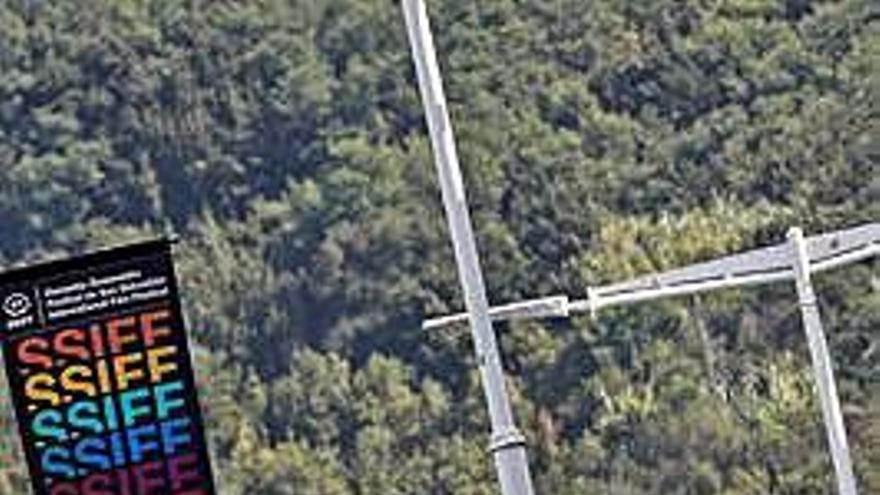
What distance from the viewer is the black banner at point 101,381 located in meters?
19.3

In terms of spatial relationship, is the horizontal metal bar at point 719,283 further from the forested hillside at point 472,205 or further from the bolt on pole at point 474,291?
the forested hillside at point 472,205

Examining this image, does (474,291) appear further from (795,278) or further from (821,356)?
(821,356)

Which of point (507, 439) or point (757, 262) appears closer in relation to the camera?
point (507, 439)

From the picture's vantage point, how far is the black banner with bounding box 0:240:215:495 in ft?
63.3

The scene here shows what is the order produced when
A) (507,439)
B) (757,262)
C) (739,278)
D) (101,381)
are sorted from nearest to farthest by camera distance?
1. (507,439)
2. (101,381)
3. (739,278)
4. (757,262)

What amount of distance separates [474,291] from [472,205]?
107 metres

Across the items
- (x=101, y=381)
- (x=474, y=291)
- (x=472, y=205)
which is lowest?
(x=101, y=381)

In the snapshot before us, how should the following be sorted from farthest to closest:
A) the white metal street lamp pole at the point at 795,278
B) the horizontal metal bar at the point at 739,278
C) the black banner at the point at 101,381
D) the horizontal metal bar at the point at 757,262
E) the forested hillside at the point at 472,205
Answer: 1. the forested hillside at the point at 472,205
2. the horizontal metal bar at the point at 739,278
3. the white metal street lamp pole at the point at 795,278
4. the horizontal metal bar at the point at 757,262
5. the black banner at the point at 101,381

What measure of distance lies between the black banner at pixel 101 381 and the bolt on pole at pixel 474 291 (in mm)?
1616

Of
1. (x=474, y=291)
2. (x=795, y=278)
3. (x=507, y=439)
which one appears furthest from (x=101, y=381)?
(x=795, y=278)

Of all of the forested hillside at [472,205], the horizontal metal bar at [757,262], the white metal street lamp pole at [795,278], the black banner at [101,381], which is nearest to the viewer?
the black banner at [101,381]

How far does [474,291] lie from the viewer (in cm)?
1931

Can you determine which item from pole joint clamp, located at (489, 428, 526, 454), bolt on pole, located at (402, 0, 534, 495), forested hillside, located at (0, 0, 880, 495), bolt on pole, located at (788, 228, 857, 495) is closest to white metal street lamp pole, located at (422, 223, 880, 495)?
bolt on pole, located at (788, 228, 857, 495)

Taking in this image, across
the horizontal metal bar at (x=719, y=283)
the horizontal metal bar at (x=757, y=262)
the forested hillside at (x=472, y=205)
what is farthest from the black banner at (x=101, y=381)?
the forested hillside at (x=472, y=205)
